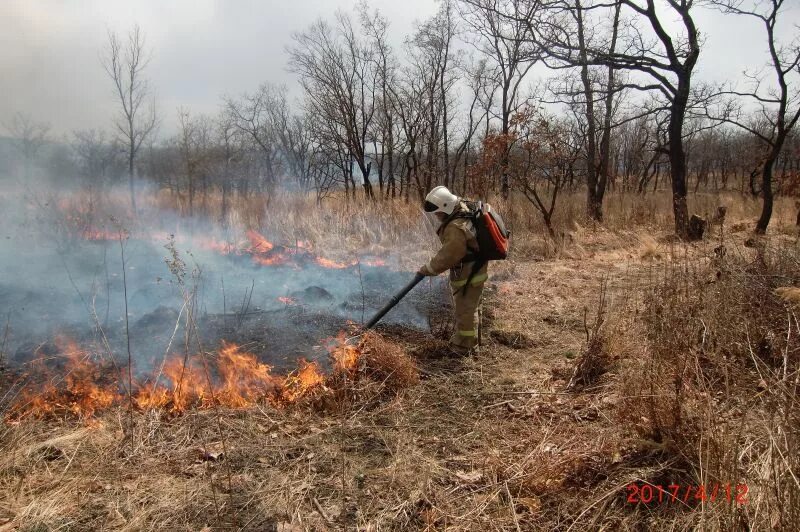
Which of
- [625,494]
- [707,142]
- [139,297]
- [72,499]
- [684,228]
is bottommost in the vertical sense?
[72,499]

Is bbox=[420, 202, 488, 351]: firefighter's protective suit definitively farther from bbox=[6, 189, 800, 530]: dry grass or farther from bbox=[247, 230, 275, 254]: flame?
bbox=[247, 230, 275, 254]: flame

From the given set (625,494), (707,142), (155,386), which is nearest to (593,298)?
(625,494)

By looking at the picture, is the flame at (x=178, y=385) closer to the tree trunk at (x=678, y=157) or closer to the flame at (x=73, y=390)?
the flame at (x=73, y=390)

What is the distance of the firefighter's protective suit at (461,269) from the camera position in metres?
4.48

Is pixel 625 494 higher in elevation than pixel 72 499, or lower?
higher

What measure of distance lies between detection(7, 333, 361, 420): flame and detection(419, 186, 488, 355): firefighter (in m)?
1.16

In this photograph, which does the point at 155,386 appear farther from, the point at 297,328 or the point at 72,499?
the point at 297,328

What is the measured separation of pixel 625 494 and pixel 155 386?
3277 millimetres

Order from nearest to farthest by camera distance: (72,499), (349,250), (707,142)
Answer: (72,499), (349,250), (707,142)

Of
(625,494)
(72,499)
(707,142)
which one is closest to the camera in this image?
(625,494)

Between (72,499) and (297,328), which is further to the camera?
(297,328)

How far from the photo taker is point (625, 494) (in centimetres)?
225

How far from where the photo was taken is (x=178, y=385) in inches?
138
